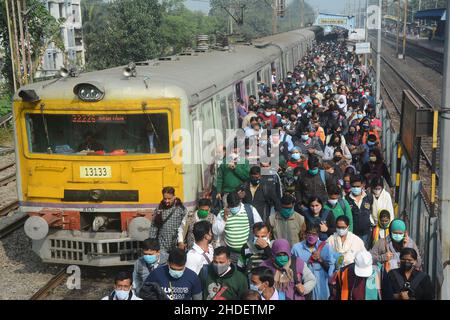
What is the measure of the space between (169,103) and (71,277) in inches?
99.6

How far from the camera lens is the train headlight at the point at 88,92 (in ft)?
26.0

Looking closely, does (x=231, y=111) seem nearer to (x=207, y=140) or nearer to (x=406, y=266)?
(x=207, y=140)

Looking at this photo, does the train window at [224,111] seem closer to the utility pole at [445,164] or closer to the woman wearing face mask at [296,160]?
the woman wearing face mask at [296,160]

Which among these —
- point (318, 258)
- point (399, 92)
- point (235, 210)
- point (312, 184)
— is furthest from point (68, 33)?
point (318, 258)

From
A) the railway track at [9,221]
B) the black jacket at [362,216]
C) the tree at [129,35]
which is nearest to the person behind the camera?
the black jacket at [362,216]

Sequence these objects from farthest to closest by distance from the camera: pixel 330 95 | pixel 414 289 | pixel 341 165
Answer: pixel 330 95, pixel 341 165, pixel 414 289

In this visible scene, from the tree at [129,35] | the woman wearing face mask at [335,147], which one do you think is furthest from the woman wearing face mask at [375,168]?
the tree at [129,35]

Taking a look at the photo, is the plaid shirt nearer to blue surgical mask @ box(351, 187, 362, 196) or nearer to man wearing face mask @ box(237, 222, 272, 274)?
man wearing face mask @ box(237, 222, 272, 274)

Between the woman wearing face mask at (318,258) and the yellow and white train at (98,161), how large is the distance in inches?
91.2

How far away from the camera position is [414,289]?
209 inches

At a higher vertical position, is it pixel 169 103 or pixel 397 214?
pixel 169 103

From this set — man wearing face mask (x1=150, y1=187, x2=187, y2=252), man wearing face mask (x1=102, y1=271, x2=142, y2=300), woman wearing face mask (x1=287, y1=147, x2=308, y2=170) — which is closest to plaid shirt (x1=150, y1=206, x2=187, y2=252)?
man wearing face mask (x1=150, y1=187, x2=187, y2=252)
